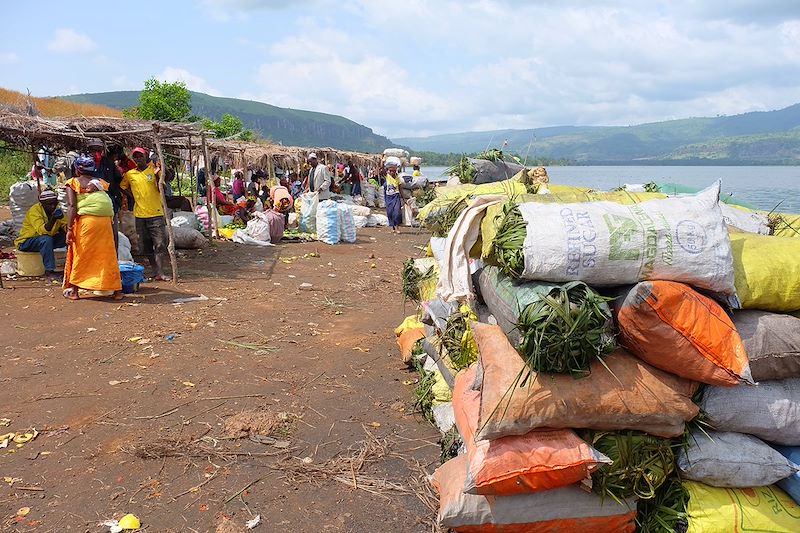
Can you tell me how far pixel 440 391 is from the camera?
145 inches

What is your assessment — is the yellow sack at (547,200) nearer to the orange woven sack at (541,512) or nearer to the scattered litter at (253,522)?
the orange woven sack at (541,512)

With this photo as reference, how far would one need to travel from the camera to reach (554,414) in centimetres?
226

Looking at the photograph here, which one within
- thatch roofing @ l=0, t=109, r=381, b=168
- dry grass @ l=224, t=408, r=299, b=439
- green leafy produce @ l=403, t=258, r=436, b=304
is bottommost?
dry grass @ l=224, t=408, r=299, b=439

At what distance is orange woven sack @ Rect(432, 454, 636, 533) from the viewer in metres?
2.37

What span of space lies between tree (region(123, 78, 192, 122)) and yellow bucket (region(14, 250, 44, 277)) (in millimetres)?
27839

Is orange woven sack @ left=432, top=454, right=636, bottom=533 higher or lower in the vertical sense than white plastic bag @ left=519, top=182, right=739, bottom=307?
lower

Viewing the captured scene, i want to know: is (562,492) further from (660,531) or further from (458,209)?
(458,209)

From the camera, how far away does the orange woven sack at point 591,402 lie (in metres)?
2.26

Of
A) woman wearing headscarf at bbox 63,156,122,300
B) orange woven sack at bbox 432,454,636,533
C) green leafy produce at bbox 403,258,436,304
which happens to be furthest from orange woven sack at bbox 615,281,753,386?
woman wearing headscarf at bbox 63,156,122,300

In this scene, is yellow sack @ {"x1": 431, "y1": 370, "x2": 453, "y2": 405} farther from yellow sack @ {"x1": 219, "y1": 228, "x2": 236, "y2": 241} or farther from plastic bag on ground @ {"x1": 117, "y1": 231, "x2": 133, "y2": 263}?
yellow sack @ {"x1": 219, "y1": 228, "x2": 236, "y2": 241}

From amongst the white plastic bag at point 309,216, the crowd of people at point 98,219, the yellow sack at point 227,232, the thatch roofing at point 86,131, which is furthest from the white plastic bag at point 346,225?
the thatch roofing at point 86,131

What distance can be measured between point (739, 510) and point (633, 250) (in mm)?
1221

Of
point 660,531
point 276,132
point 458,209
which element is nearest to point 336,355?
point 458,209

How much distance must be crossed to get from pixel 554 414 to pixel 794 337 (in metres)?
1.09
